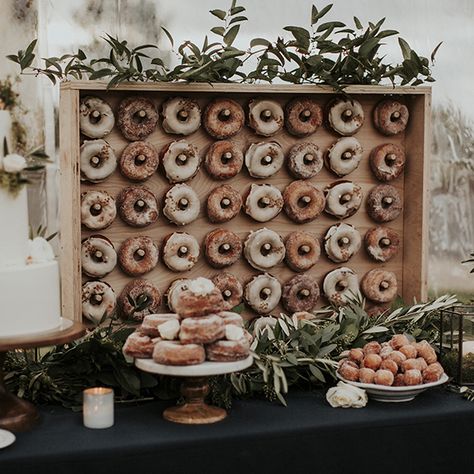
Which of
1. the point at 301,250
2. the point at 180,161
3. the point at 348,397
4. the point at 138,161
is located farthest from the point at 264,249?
the point at 348,397

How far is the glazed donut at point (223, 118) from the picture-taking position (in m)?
2.94

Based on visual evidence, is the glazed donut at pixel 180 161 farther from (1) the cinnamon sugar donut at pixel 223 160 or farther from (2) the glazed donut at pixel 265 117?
(2) the glazed donut at pixel 265 117

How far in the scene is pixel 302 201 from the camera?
3.09 m

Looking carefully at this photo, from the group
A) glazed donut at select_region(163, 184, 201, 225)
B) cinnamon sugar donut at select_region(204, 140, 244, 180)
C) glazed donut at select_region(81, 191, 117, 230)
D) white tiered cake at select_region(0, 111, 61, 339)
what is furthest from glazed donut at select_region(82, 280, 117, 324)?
white tiered cake at select_region(0, 111, 61, 339)

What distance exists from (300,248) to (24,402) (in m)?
1.28

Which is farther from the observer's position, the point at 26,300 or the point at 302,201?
the point at 302,201

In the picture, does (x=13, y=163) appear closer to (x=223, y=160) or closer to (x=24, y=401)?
(x=24, y=401)

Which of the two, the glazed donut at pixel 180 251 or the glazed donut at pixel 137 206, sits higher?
the glazed donut at pixel 137 206

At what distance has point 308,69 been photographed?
297 cm

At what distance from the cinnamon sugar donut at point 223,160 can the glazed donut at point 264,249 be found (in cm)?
23

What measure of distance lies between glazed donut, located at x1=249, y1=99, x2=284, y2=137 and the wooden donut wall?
4cm

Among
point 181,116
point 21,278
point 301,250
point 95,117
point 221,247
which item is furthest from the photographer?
point 301,250

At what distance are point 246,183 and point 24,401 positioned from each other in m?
1.23

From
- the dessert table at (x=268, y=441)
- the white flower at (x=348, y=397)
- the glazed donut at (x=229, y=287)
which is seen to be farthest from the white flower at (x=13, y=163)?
the glazed donut at (x=229, y=287)
